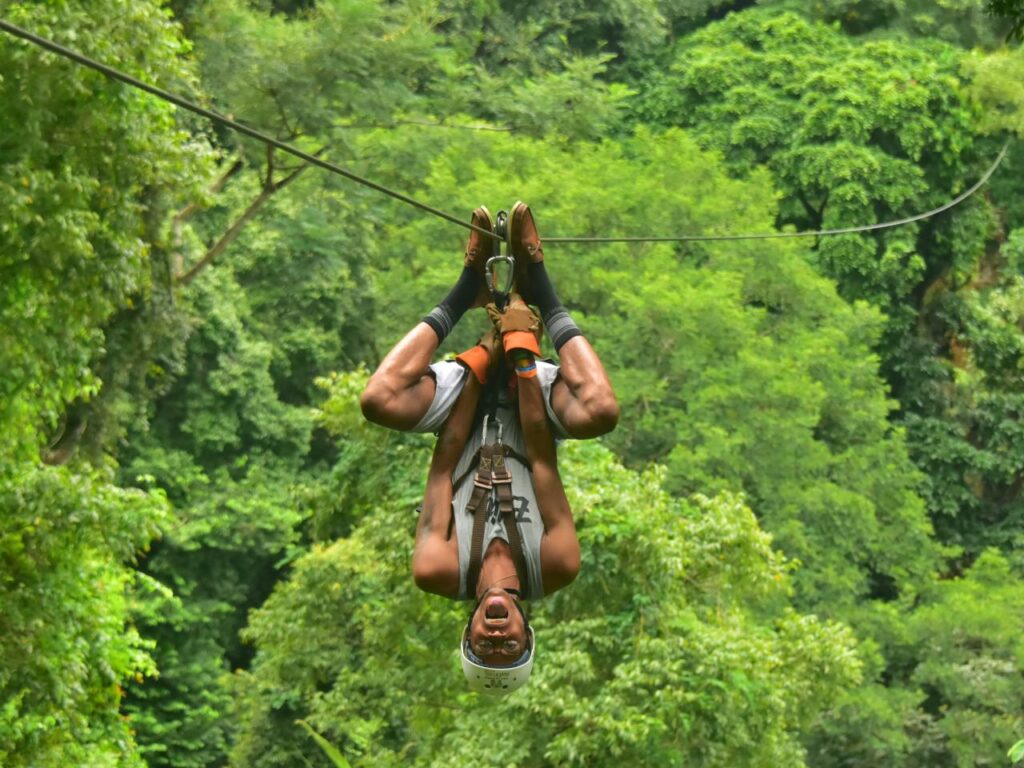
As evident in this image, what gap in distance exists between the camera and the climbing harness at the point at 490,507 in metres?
4.16

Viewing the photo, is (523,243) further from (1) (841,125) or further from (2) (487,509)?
(1) (841,125)

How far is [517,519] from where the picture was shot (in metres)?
4.18

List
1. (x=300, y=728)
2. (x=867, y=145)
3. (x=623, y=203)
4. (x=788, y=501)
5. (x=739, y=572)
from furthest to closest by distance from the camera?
(x=867, y=145) < (x=623, y=203) < (x=788, y=501) < (x=300, y=728) < (x=739, y=572)

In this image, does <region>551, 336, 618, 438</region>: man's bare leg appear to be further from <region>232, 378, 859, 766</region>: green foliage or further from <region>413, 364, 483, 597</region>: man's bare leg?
<region>232, 378, 859, 766</region>: green foliage

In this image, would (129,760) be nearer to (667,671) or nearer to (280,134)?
(667,671)

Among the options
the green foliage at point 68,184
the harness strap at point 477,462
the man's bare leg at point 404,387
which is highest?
the green foliage at point 68,184

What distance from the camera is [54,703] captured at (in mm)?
7484

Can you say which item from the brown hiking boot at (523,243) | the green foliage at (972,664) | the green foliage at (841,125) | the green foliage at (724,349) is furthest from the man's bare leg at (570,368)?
the green foliage at (841,125)

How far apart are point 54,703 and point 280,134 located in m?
7.69

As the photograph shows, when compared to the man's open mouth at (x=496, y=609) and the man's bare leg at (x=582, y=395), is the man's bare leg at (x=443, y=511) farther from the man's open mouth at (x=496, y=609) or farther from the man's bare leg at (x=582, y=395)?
the man's bare leg at (x=582, y=395)

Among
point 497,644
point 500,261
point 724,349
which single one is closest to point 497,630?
point 497,644

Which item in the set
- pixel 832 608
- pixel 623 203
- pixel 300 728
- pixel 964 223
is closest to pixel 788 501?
pixel 832 608

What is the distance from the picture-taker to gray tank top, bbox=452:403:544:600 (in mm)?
4172

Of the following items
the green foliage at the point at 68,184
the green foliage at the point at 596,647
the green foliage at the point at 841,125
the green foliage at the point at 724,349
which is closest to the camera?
the green foliage at the point at 68,184
